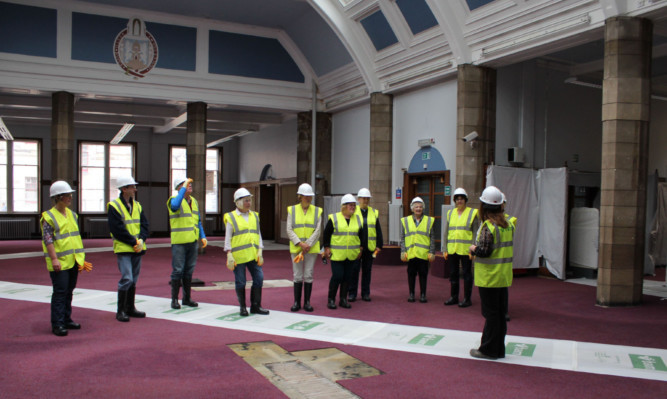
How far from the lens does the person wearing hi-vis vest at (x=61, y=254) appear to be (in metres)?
6.54

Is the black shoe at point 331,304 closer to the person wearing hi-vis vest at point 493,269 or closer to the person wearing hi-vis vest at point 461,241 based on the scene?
the person wearing hi-vis vest at point 461,241

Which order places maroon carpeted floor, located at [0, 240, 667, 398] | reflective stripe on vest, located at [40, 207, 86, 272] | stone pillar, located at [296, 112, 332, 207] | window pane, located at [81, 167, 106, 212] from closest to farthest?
1. maroon carpeted floor, located at [0, 240, 667, 398]
2. reflective stripe on vest, located at [40, 207, 86, 272]
3. stone pillar, located at [296, 112, 332, 207]
4. window pane, located at [81, 167, 106, 212]

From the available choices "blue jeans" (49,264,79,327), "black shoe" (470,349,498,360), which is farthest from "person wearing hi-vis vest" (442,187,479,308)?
"blue jeans" (49,264,79,327)

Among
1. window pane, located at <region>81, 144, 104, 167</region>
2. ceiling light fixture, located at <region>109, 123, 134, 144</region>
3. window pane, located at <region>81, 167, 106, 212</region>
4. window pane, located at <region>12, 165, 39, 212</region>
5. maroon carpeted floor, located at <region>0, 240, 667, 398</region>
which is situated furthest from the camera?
window pane, located at <region>81, 144, 104, 167</region>

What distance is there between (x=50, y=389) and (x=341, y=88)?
14508mm

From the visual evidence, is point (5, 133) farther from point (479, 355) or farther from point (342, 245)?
point (479, 355)

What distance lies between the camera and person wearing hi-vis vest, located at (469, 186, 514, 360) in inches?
222

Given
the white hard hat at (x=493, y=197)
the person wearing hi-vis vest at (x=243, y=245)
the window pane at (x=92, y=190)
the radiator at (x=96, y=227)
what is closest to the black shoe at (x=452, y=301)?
the person wearing hi-vis vest at (x=243, y=245)

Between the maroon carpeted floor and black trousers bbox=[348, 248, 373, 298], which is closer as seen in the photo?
the maroon carpeted floor

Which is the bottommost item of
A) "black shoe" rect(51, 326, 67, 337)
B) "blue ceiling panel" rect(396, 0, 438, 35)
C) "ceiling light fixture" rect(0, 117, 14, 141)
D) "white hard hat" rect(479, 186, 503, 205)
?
"black shoe" rect(51, 326, 67, 337)

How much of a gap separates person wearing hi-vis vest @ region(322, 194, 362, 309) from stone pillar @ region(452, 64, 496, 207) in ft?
15.1

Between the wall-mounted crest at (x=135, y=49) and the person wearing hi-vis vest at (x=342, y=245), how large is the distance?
11.3 m

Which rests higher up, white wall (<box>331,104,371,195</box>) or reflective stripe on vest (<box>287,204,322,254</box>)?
white wall (<box>331,104,371,195</box>)

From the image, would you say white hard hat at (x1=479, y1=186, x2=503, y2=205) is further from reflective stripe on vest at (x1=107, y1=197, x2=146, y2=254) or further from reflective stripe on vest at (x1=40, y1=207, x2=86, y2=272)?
reflective stripe on vest at (x1=40, y1=207, x2=86, y2=272)
